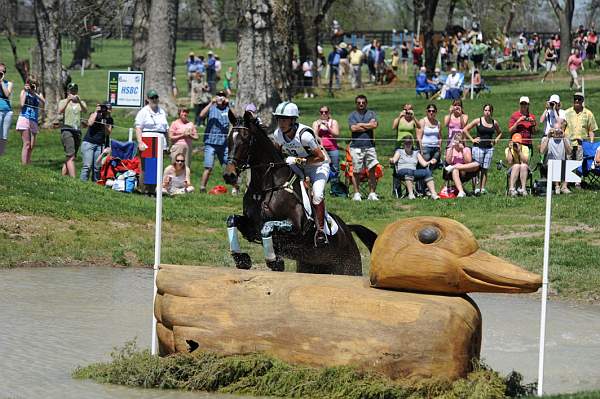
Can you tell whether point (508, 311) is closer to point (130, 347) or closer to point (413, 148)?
point (130, 347)

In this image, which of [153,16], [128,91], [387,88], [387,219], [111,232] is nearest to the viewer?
[111,232]

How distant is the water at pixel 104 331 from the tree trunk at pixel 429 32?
32.4 metres

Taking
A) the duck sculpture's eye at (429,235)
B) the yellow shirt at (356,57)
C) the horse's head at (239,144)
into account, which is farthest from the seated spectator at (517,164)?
the yellow shirt at (356,57)

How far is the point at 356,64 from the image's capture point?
4841 cm

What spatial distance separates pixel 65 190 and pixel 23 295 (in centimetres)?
718

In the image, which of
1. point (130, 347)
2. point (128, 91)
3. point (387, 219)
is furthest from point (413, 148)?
point (130, 347)

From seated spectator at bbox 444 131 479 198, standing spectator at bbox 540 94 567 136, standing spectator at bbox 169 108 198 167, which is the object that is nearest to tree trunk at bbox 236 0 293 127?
standing spectator at bbox 169 108 198 167

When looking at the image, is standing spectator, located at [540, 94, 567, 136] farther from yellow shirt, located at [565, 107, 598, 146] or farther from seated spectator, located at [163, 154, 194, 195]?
seated spectator, located at [163, 154, 194, 195]

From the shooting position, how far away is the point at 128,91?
85.7 ft

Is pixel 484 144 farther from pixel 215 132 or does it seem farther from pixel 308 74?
pixel 308 74

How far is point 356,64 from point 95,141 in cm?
2603

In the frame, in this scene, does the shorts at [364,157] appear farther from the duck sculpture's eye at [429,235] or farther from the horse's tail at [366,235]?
the duck sculpture's eye at [429,235]

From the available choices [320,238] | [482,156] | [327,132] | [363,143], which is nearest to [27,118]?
[327,132]

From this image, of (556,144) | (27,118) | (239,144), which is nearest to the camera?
(239,144)
